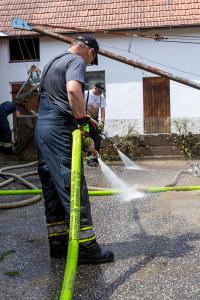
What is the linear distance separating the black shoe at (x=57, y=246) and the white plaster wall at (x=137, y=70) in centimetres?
1174

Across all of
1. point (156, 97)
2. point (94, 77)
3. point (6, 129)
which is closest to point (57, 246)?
point (6, 129)

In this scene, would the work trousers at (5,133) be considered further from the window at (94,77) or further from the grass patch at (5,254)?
the window at (94,77)

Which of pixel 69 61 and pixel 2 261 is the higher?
pixel 69 61

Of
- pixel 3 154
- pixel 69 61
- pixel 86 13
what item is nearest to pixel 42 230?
pixel 69 61

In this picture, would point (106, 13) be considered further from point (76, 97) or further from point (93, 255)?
point (93, 255)

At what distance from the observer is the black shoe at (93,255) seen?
3.76 meters

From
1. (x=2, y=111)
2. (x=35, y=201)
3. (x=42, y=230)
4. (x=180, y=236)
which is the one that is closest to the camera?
(x=180, y=236)

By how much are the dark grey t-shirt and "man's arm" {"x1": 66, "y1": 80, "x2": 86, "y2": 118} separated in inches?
3.7

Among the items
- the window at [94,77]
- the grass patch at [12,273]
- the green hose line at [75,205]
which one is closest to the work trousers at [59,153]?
the green hose line at [75,205]

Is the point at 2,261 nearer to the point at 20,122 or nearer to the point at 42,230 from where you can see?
the point at 42,230

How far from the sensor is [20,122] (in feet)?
35.0

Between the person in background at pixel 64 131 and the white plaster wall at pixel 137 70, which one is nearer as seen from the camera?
the person in background at pixel 64 131

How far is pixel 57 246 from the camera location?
3.94 metres

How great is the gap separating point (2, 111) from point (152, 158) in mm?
3600
